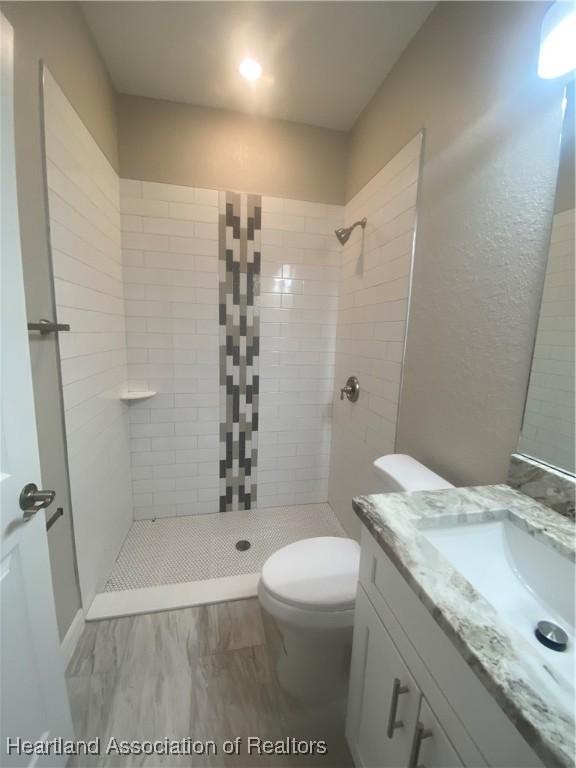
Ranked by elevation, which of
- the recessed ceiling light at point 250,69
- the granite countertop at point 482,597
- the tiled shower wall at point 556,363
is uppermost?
the recessed ceiling light at point 250,69

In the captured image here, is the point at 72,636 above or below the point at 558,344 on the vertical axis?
below

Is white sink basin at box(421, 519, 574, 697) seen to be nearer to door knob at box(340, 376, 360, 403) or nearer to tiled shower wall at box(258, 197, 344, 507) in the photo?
door knob at box(340, 376, 360, 403)

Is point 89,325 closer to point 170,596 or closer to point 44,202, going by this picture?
point 44,202

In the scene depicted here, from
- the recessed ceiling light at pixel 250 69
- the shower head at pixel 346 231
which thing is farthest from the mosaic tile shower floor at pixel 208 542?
the recessed ceiling light at pixel 250 69

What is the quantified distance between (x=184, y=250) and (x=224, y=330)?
56 centimetres

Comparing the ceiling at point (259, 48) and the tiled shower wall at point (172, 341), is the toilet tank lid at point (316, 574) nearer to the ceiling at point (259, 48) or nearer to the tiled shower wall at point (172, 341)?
the tiled shower wall at point (172, 341)

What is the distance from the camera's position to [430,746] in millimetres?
577

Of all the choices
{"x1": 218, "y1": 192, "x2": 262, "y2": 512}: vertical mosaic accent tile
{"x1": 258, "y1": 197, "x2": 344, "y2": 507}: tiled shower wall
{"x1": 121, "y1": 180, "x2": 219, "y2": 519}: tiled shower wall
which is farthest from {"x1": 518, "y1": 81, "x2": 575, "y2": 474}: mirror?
{"x1": 121, "y1": 180, "x2": 219, "y2": 519}: tiled shower wall

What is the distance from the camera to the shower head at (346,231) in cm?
183

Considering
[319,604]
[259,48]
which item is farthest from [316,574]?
[259,48]

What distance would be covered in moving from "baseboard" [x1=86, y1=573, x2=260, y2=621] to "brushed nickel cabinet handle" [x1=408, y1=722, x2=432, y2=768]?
1141 mm

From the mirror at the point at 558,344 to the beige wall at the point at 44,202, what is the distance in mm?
1565

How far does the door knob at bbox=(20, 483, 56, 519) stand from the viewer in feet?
2.40

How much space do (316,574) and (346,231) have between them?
1.87 metres
